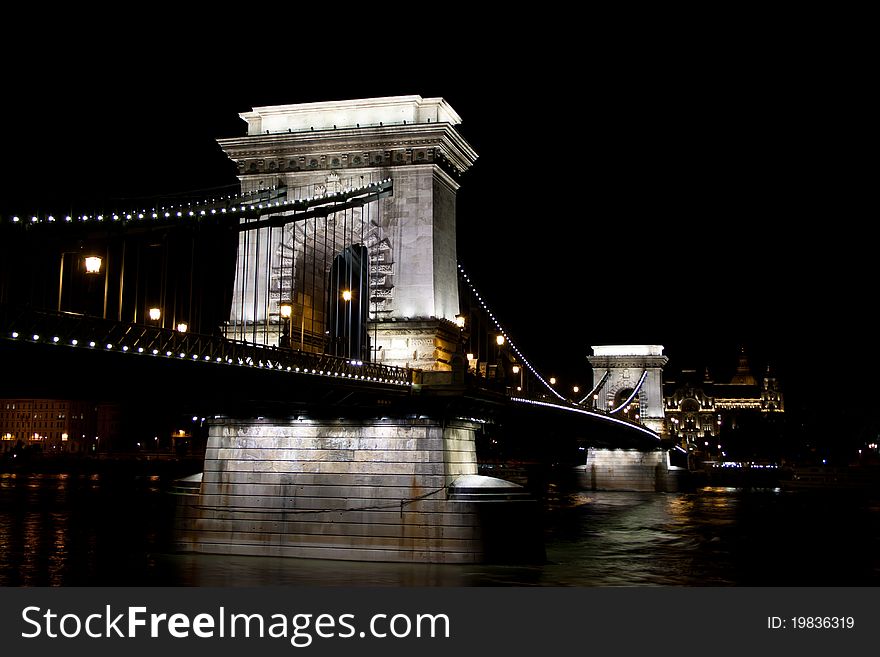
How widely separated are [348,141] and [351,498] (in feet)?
45.8

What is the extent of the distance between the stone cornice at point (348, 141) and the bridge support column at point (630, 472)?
53.6m

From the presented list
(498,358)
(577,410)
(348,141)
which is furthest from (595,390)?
(348,141)

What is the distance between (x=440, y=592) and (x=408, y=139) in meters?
21.9

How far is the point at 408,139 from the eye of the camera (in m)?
40.0

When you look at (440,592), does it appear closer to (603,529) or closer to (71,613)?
(71,613)

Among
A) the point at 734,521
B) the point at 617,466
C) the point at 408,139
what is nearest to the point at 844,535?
the point at 734,521

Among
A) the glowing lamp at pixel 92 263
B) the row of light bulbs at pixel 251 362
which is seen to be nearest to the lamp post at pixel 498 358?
the row of light bulbs at pixel 251 362

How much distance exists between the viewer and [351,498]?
105 ft

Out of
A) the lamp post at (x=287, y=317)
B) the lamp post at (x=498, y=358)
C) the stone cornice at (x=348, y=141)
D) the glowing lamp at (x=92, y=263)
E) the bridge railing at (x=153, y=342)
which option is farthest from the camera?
the lamp post at (x=498, y=358)

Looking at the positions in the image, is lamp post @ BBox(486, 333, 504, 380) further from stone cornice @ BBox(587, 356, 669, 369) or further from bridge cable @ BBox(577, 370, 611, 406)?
stone cornice @ BBox(587, 356, 669, 369)

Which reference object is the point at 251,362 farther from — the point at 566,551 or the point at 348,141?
the point at 566,551

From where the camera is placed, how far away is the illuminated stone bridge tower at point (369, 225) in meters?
39.5

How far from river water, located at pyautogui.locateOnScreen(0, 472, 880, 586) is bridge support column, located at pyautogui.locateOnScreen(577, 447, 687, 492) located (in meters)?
18.6

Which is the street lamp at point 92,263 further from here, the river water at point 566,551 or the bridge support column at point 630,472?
the bridge support column at point 630,472
